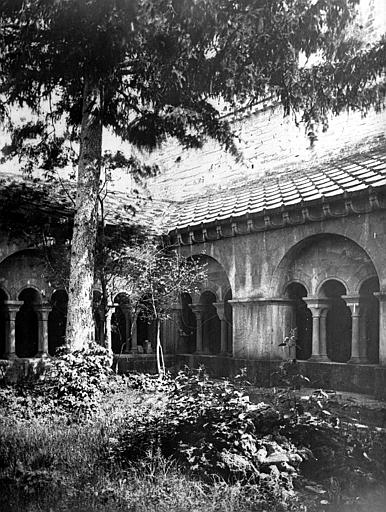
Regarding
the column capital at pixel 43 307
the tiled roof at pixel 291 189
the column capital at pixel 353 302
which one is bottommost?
the column capital at pixel 43 307

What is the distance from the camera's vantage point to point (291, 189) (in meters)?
10.1

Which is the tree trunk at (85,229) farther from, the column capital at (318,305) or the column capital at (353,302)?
the column capital at (353,302)

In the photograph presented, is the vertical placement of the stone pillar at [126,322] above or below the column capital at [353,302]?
below

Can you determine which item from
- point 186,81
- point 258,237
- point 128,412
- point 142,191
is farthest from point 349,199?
point 142,191

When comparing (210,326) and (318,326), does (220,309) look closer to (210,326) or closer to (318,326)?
(210,326)

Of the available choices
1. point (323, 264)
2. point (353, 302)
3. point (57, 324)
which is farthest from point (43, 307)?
point (353, 302)

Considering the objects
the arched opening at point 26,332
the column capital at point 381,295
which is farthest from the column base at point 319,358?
the arched opening at point 26,332

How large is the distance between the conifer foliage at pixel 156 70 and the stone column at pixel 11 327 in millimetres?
2325

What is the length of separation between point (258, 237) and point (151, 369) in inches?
142

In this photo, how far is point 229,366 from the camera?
11.0 metres

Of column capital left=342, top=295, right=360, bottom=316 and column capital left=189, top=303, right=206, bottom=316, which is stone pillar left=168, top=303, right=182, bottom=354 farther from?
column capital left=342, top=295, right=360, bottom=316

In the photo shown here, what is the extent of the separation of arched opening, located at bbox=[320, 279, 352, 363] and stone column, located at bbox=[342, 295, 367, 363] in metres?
0.50

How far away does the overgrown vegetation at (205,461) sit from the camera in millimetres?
4492

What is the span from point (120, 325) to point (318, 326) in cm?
482
